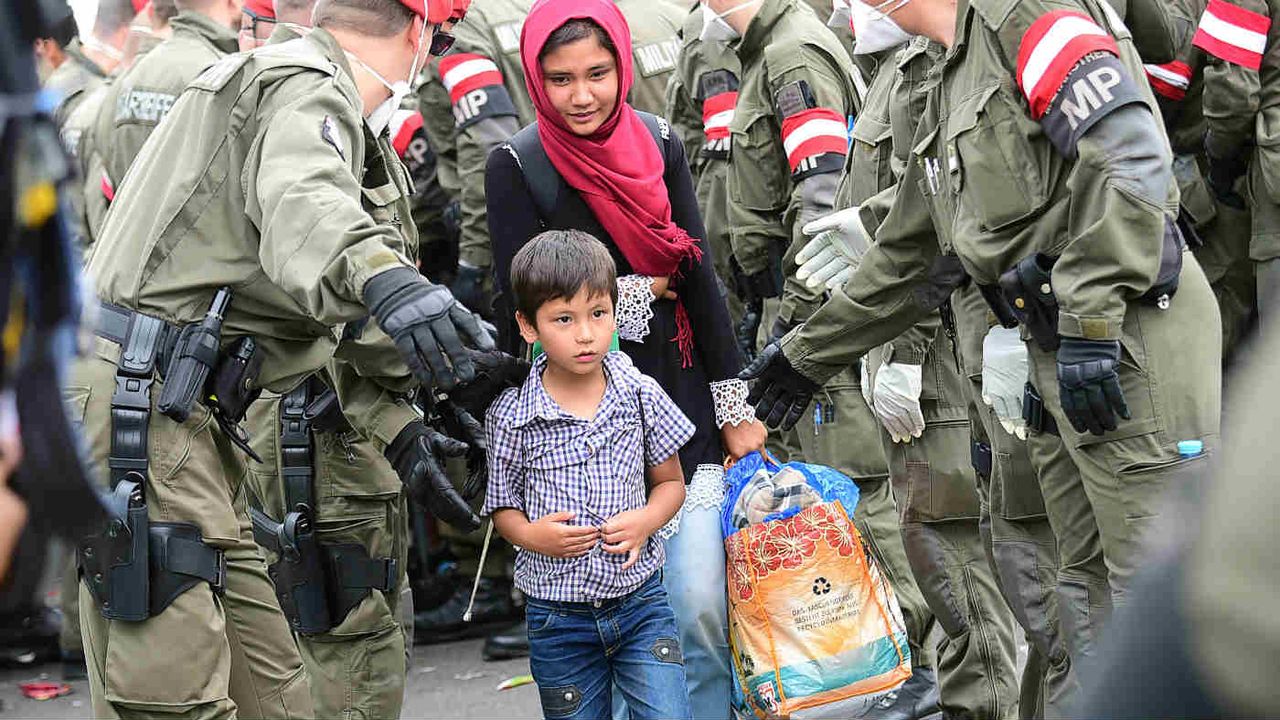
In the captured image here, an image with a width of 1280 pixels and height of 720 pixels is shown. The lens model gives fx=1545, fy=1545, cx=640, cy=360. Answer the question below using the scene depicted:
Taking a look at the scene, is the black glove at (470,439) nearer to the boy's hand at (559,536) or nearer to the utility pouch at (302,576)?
the boy's hand at (559,536)

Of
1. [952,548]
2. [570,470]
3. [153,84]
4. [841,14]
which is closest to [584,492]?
[570,470]

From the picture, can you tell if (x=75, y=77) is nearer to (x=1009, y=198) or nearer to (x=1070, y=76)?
(x=1009, y=198)

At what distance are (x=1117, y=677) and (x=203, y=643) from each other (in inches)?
104

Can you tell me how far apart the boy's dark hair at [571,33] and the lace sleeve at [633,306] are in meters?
0.64

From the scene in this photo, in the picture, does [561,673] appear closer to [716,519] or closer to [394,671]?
[716,519]

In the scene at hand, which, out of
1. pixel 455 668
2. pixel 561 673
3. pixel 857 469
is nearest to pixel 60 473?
Answer: pixel 561 673

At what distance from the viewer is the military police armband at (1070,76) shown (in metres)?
3.29

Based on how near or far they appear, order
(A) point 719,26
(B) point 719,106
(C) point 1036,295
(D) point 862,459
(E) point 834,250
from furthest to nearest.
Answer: (B) point 719,106
(A) point 719,26
(D) point 862,459
(E) point 834,250
(C) point 1036,295

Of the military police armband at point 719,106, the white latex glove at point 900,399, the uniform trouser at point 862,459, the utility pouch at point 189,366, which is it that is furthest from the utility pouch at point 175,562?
the military police armband at point 719,106

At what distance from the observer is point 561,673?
3840 mm

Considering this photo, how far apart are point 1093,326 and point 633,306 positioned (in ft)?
4.40

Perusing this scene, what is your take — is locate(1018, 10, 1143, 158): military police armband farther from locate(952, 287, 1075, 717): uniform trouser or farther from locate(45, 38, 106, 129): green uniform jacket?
locate(45, 38, 106, 129): green uniform jacket

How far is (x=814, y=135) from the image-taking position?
5480 millimetres

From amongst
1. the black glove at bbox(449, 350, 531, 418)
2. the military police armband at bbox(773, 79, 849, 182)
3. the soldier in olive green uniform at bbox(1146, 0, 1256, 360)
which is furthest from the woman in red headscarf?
the soldier in olive green uniform at bbox(1146, 0, 1256, 360)
